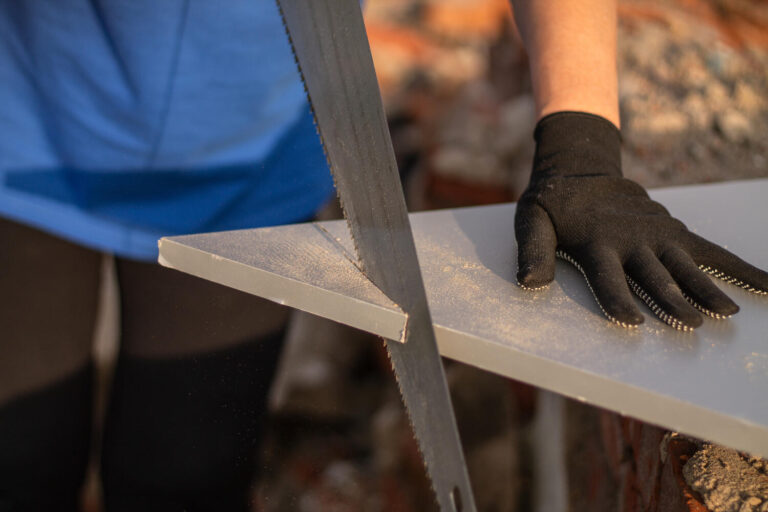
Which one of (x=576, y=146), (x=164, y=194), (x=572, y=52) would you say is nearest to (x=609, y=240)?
(x=576, y=146)

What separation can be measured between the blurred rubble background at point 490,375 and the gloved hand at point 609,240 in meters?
0.33

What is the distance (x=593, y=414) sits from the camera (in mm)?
1910

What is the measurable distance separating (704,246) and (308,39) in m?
0.79

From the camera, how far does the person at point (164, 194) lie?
1.22 metres

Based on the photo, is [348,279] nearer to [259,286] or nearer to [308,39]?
[259,286]

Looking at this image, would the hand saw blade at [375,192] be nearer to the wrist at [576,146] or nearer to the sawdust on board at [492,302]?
the sawdust on board at [492,302]

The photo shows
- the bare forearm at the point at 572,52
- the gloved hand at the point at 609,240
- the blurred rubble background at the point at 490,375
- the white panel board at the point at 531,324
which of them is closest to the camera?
the white panel board at the point at 531,324

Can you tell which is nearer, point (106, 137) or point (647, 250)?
point (647, 250)

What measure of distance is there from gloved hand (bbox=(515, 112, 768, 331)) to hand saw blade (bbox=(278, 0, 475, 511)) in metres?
0.24

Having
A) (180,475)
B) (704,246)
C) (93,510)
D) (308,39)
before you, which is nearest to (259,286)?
(308,39)

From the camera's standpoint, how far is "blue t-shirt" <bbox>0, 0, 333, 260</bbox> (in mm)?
1268

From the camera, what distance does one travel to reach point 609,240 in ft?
3.50

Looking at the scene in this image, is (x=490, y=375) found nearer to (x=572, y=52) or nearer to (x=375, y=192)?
(x=572, y=52)

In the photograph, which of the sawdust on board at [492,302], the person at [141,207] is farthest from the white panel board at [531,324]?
the person at [141,207]
